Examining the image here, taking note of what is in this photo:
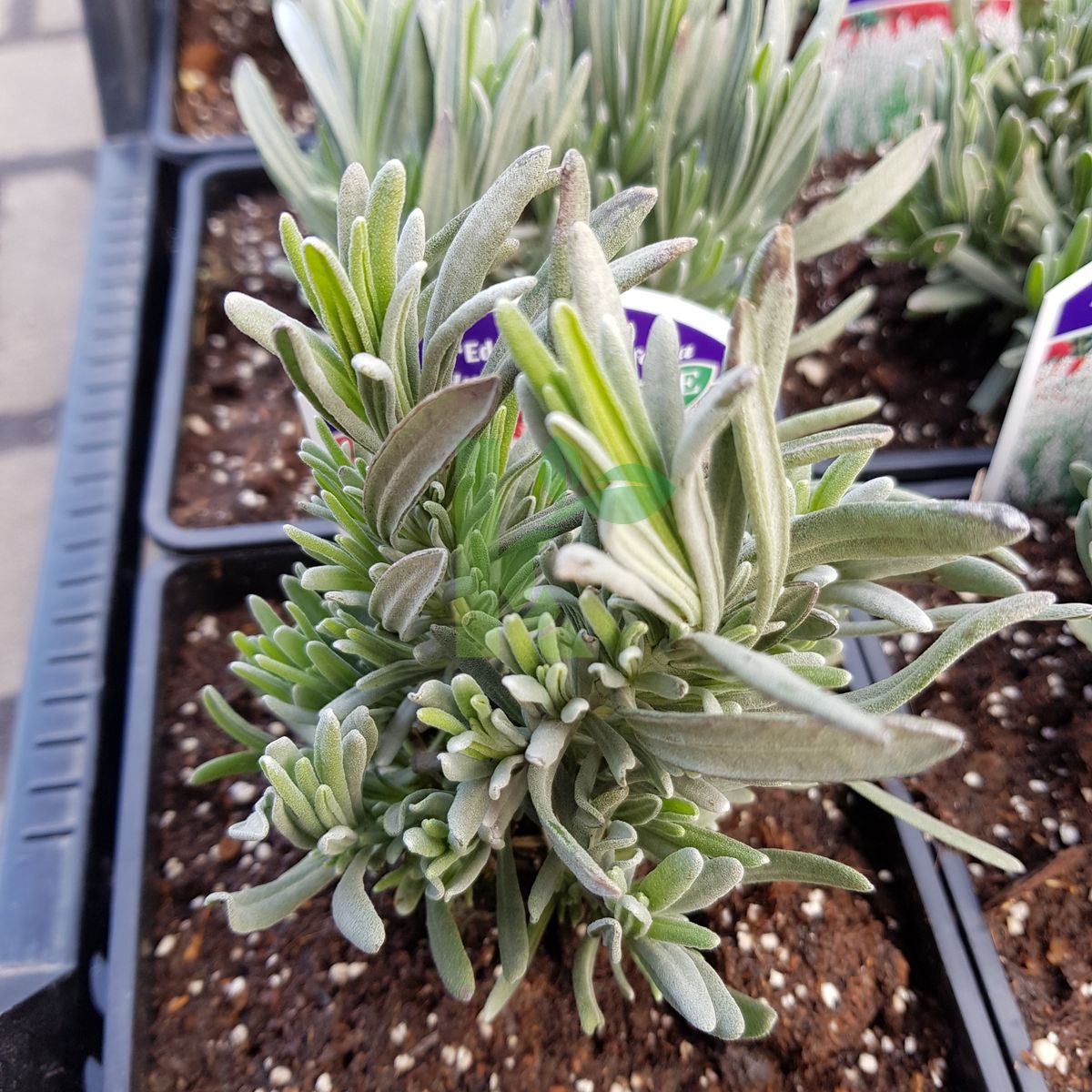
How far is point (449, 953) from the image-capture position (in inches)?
27.0

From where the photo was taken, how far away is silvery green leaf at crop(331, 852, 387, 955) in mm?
594

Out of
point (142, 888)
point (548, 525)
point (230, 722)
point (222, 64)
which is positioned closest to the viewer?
point (548, 525)

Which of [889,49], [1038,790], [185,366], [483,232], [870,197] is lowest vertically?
[1038,790]

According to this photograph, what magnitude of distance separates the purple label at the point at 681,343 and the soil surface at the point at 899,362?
0.37 metres

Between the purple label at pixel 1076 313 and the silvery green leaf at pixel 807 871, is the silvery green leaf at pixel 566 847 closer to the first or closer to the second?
the silvery green leaf at pixel 807 871

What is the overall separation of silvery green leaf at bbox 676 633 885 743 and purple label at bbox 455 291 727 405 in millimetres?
446

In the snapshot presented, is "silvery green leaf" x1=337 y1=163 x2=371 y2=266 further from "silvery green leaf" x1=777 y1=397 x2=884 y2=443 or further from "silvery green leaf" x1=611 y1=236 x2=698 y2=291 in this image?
"silvery green leaf" x1=777 y1=397 x2=884 y2=443

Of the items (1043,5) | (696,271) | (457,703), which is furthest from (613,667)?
(1043,5)

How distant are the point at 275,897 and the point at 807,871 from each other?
0.34 meters

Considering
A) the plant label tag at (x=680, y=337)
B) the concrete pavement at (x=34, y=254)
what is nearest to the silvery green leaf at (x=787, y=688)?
the plant label tag at (x=680, y=337)

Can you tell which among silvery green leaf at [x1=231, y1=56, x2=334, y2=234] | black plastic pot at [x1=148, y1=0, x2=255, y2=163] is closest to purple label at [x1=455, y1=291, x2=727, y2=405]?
silvery green leaf at [x1=231, y1=56, x2=334, y2=234]

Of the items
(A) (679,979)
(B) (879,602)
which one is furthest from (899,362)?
(A) (679,979)

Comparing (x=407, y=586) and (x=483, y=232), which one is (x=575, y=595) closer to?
(x=407, y=586)

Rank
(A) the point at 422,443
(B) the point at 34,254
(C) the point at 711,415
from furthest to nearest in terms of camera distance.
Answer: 1. (B) the point at 34,254
2. (A) the point at 422,443
3. (C) the point at 711,415
